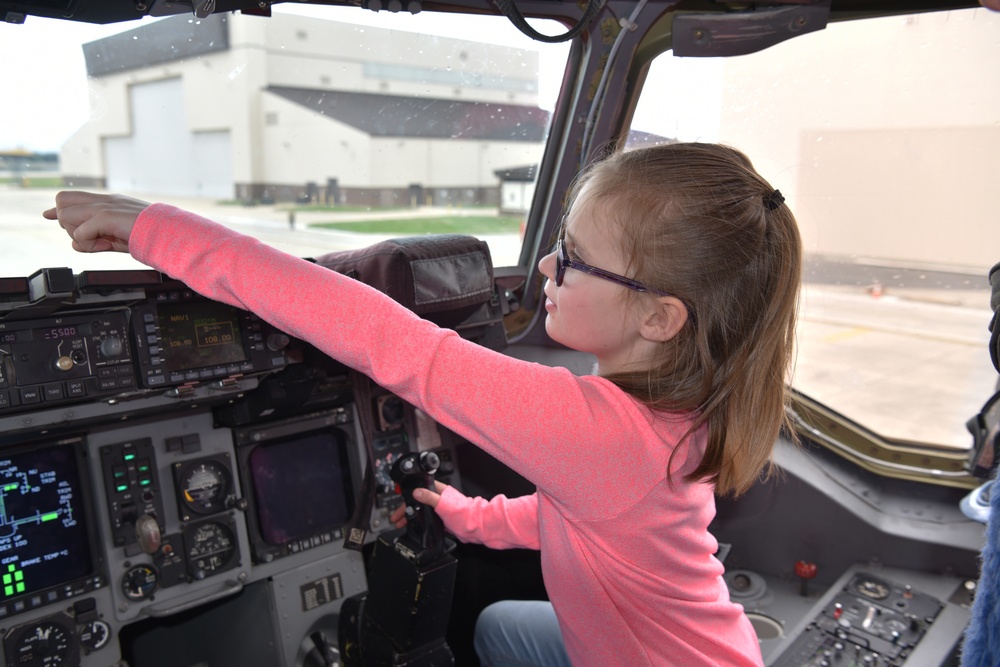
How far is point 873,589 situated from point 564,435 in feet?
7.13

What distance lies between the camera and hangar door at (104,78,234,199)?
2121 millimetres

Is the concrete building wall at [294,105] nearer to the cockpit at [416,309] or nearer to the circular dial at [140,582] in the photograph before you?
the cockpit at [416,309]

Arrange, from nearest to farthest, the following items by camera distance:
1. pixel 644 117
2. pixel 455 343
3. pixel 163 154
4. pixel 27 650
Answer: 1. pixel 455 343
2. pixel 27 650
3. pixel 163 154
4. pixel 644 117

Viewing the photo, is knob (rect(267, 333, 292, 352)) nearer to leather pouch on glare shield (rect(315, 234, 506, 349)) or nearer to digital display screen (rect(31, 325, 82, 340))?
leather pouch on glare shield (rect(315, 234, 506, 349))

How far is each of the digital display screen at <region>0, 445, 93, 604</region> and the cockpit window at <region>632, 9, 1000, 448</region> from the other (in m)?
2.13

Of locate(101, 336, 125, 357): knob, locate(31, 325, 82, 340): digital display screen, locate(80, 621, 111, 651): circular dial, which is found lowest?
locate(80, 621, 111, 651): circular dial

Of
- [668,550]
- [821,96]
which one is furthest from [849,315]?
[668,550]

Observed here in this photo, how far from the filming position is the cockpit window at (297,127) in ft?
6.53

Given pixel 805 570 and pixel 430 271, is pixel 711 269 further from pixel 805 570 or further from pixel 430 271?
pixel 805 570

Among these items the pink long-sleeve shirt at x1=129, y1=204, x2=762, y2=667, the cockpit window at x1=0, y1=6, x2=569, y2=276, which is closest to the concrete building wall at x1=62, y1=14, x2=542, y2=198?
the cockpit window at x1=0, y1=6, x2=569, y2=276

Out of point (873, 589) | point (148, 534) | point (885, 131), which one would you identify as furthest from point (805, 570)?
point (148, 534)

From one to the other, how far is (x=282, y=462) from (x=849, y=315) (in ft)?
7.21

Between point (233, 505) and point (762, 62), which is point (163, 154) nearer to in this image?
point (233, 505)

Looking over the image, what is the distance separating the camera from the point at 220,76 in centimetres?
219
